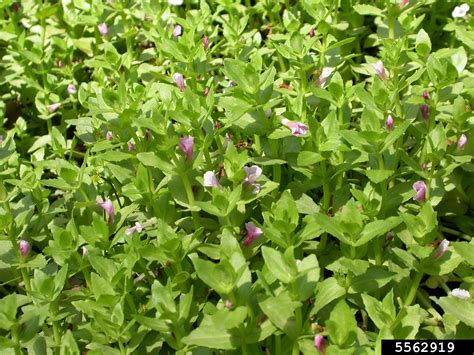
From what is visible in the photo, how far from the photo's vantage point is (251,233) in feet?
7.77

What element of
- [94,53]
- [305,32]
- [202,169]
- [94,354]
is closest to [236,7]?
[305,32]

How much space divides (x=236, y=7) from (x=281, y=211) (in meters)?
1.70

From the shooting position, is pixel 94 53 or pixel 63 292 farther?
pixel 94 53

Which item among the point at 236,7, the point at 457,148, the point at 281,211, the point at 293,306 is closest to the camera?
the point at 293,306

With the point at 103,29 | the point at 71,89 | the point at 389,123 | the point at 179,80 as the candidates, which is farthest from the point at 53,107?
the point at 389,123

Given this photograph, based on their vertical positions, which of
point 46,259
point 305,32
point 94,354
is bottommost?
point 46,259

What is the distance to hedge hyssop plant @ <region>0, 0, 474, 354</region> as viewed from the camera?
6.94 ft

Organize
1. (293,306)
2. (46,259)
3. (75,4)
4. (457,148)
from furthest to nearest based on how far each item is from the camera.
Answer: (75,4) < (46,259) < (457,148) < (293,306)

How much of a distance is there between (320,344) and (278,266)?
0.83ft

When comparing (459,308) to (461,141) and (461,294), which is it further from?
→ (461,141)

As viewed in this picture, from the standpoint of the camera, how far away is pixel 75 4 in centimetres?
384

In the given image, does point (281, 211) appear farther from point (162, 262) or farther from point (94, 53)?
point (94, 53)

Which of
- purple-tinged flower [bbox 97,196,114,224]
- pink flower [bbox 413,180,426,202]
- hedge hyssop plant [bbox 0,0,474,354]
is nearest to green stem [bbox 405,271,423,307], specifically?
hedge hyssop plant [bbox 0,0,474,354]

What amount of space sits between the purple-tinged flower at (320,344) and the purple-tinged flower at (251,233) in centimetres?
45
